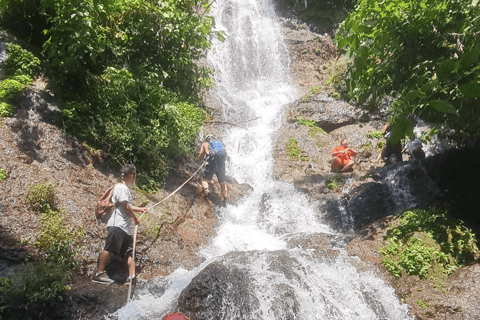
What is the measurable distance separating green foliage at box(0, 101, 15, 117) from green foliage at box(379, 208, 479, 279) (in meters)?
7.17

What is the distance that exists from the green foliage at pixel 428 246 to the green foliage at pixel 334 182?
10.3ft

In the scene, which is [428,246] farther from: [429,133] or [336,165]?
[336,165]

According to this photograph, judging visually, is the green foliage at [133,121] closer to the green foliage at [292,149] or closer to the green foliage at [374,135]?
the green foliage at [292,149]

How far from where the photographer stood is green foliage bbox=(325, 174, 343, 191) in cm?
998

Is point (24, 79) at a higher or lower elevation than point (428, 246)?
higher

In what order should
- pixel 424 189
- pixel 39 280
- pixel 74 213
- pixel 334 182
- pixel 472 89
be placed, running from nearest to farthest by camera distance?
pixel 472 89 → pixel 39 280 → pixel 74 213 → pixel 424 189 → pixel 334 182

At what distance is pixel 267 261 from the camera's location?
605 cm

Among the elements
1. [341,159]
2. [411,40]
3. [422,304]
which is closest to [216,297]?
[422,304]

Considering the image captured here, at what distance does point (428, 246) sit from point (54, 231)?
20.3ft

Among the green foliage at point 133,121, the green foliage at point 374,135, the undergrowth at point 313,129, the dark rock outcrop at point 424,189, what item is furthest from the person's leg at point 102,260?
the green foliage at point 374,135

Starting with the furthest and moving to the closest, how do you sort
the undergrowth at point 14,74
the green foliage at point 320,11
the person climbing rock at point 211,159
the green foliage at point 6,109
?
1. the green foliage at point 320,11
2. the person climbing rock at point 211,159
3. the undergrowth at point 14,74
4. the green foliage at point 6,109

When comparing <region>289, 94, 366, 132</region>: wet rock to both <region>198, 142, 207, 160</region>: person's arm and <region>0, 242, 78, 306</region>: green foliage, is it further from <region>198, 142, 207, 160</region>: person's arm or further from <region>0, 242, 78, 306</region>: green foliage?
<region>0, 242, 78, 306</region>: green foliage

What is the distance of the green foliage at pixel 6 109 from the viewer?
20.5 feet

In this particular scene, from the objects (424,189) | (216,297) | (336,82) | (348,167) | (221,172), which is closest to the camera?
(216,297)
